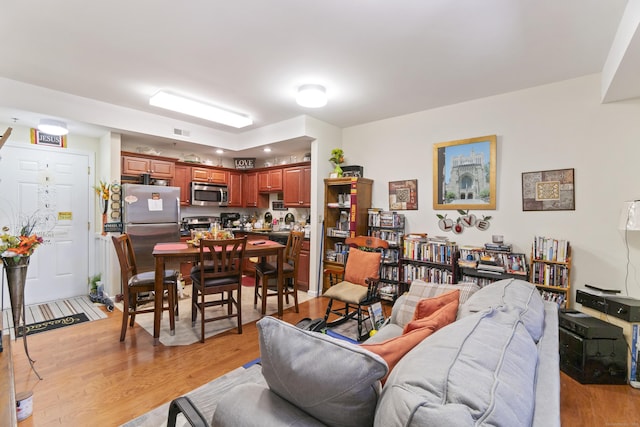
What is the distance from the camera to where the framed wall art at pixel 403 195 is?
4.12 metres

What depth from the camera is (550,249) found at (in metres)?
2.97

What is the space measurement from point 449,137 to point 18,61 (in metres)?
4.73

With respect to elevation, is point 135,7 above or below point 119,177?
above

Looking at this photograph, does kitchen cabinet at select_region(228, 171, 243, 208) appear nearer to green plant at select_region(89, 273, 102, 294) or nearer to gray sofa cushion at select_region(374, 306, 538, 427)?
green plant at select_region(89, 273, 102, 294)

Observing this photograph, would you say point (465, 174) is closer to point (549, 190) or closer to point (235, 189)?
point (549, 190)

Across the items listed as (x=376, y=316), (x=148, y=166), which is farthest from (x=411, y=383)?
(x=148, y=166)

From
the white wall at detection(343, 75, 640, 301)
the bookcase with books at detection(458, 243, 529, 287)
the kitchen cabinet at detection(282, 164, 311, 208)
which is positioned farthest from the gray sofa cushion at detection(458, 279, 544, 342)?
the kitchen cabinet at detection(282, 164, 311, 208)

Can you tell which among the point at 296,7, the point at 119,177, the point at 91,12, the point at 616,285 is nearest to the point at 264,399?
the point at 296,7

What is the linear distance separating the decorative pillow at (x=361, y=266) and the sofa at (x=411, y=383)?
2.01 metres

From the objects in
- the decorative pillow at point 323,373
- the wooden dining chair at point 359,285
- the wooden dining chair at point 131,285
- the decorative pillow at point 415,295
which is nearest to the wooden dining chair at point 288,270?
the wooden dining chair at point 359,285

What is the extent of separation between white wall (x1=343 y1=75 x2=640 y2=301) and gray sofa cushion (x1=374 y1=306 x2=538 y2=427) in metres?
2.82

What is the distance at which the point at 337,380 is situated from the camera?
80cm

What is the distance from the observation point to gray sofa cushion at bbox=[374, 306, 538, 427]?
0.62m

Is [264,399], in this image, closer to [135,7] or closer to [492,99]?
[135,7]
